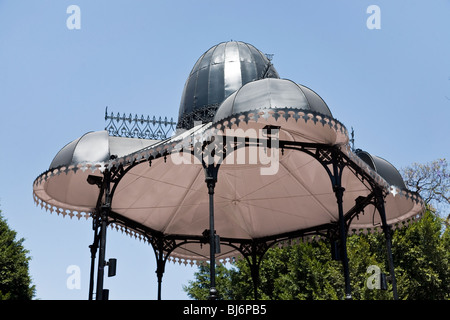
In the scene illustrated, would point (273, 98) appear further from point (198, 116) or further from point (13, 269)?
point (13, 269)

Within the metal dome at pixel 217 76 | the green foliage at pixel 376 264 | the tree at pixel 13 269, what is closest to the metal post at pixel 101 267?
the metal dome at pixel 217 76

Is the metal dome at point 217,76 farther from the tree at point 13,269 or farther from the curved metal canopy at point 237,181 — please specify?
the tree at point 13,269

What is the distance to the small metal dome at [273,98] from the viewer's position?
12398mm

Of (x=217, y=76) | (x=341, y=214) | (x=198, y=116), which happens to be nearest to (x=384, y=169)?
(x=341, y=214)

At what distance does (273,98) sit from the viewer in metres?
12.5

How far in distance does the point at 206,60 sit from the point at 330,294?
1631 cm

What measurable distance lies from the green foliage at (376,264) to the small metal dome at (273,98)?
17857mm

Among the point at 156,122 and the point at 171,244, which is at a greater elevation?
the point at 156,122

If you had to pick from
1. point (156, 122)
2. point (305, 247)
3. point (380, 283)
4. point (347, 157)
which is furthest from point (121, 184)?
point (305, 247)

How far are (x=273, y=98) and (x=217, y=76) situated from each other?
670 centimetres

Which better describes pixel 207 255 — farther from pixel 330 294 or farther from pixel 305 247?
pixel 305 247

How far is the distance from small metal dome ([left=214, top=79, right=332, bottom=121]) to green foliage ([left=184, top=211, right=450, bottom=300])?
17857 millimetres

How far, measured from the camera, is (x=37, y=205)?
16172 mm

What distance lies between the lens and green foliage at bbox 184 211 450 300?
29.6 metres
